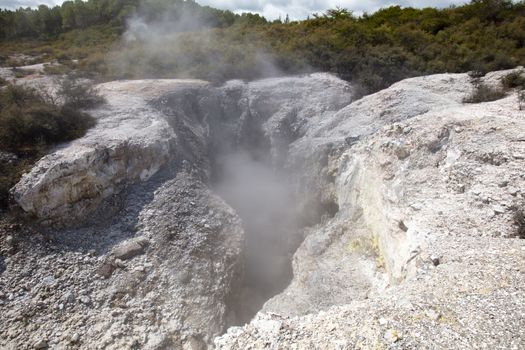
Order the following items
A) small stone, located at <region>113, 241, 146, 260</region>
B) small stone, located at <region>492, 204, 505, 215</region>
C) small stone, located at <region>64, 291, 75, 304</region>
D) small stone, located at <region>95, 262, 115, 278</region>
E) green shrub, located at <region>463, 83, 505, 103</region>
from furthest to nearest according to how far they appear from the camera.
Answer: green shrub, located at <region>463, 83, 505, 103</region>, small stone, located at <region>113, 241, 146, 260</region>, small stone, located at <region>95, 262, 115, 278</region>, small stone, located at <region>64, 291, 75, 304</region>, small stone, located at <region>492, 204, 505, 215</region>

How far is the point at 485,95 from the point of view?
36.1 ft

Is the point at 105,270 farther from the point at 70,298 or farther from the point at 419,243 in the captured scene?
the point at 419,243

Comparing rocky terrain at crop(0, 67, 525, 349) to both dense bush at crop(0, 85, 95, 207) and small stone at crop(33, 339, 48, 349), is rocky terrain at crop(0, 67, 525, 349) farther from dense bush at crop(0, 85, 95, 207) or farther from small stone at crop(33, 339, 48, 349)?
dense bush at crop(0, 85, 95, 207)

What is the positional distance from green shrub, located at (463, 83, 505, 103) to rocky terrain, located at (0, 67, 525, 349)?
0.47 m

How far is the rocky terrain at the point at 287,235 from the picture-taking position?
470 centimetres

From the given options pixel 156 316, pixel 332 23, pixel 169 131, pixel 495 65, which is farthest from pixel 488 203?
pixel 332 23

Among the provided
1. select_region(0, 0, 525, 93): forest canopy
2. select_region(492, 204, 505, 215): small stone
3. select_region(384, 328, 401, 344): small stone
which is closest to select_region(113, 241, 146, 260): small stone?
select_region(384, 328, 401, 344): small stone

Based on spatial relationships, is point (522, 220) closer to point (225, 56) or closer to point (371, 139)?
point (371, 139)

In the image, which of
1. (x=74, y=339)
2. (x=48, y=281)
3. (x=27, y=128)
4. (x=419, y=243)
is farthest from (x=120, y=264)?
(x=419, y=243)

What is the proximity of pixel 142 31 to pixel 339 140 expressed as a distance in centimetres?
2284

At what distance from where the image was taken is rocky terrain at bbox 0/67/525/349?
15.4 feet

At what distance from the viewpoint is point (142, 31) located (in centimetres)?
2752

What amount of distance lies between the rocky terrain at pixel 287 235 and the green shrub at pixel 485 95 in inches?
18.6

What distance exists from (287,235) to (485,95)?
28.2ft
